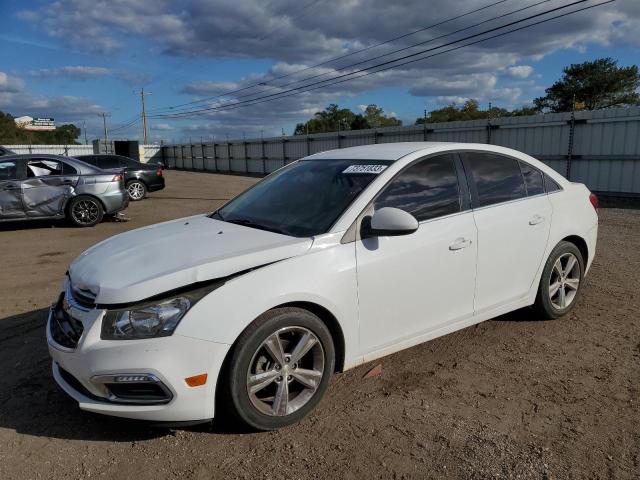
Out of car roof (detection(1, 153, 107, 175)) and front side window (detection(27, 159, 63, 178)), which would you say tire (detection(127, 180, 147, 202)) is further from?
front side window (detection(27, 159, 63, 178))

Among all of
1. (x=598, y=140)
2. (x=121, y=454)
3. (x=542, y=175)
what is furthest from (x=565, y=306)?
(x=598, y=140)

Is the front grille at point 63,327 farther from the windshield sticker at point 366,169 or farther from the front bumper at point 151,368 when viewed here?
the windshield sticker at point 366,169

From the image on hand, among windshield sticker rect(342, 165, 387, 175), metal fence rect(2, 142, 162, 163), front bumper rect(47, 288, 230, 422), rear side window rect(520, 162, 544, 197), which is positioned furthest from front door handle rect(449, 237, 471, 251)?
metal fence rect(2, 142, 162, 163)

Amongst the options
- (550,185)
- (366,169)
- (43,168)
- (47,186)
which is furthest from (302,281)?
(43,168)

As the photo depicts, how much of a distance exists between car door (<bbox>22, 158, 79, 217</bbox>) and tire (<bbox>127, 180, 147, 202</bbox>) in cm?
641

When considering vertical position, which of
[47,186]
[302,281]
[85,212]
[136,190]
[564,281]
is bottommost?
[136,190]

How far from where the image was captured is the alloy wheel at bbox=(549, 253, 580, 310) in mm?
4562

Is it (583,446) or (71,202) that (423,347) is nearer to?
(583,446)

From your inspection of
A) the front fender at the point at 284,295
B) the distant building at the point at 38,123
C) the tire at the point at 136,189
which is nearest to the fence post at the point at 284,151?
the tire at the point at 136,189

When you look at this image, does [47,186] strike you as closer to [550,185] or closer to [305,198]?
[305,198]

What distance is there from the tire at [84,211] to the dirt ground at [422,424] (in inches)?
270

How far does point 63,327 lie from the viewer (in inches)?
120

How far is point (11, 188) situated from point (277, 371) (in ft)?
31.5

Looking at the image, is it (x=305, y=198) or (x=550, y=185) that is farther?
(x=550, y=185)
